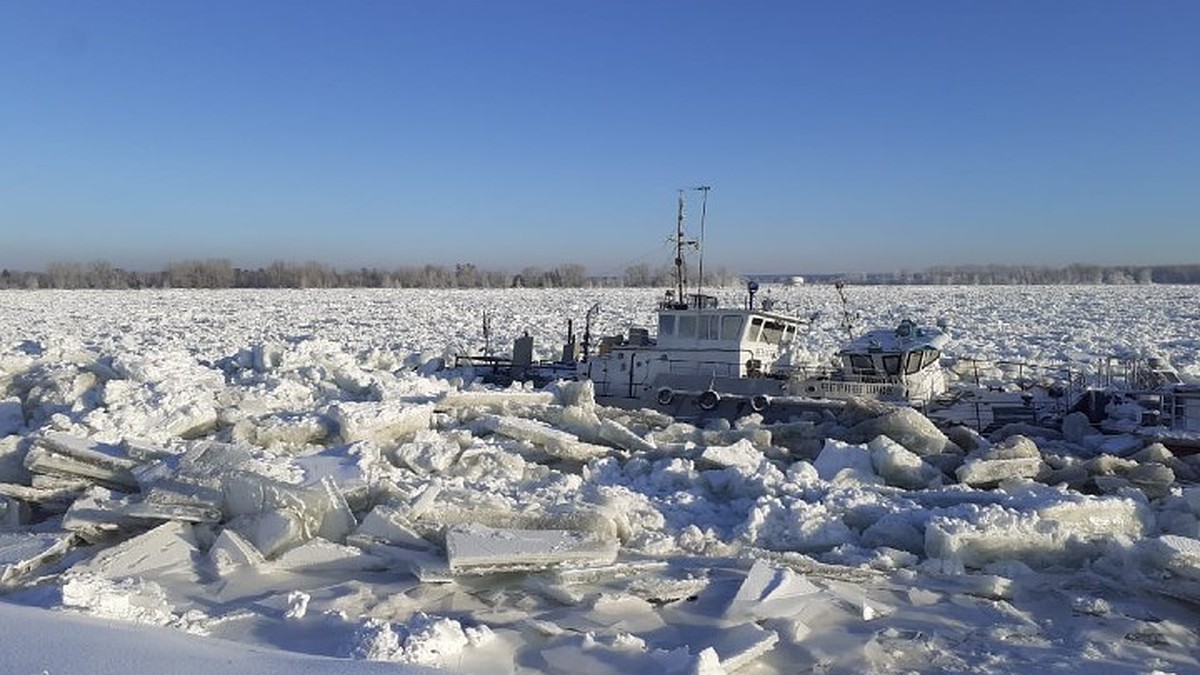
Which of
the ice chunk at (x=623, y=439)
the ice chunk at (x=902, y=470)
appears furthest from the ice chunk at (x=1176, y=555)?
the ice chunk at (x=623, y=439)

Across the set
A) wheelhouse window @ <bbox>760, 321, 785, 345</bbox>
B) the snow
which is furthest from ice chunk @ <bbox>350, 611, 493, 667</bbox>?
wheelhouse window @ <bbox>760, 321, 785, 345</bbox>

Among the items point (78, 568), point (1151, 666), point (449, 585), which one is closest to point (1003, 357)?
point (1151, 666)

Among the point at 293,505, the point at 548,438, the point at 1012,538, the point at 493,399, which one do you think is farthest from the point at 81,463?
the point at 1012,538

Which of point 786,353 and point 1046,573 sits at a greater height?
point 786,353

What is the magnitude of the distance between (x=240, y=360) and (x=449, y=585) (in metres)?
10.5

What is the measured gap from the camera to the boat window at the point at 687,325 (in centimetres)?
1594

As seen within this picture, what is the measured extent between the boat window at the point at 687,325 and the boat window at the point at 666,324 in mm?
136

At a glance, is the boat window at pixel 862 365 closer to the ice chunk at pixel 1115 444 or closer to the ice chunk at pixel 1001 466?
the ice chunk at pixel 1115 444

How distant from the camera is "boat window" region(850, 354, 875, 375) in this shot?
15.4 metres

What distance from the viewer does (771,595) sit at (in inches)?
268

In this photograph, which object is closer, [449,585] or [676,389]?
[449,585]

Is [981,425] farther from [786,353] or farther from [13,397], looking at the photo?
[13,397]

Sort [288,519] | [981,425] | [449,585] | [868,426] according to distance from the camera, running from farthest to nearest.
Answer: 1. [981,425]
2. [868,426]
3. [288,519]
4. [449,585]

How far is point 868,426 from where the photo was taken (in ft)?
42.1
